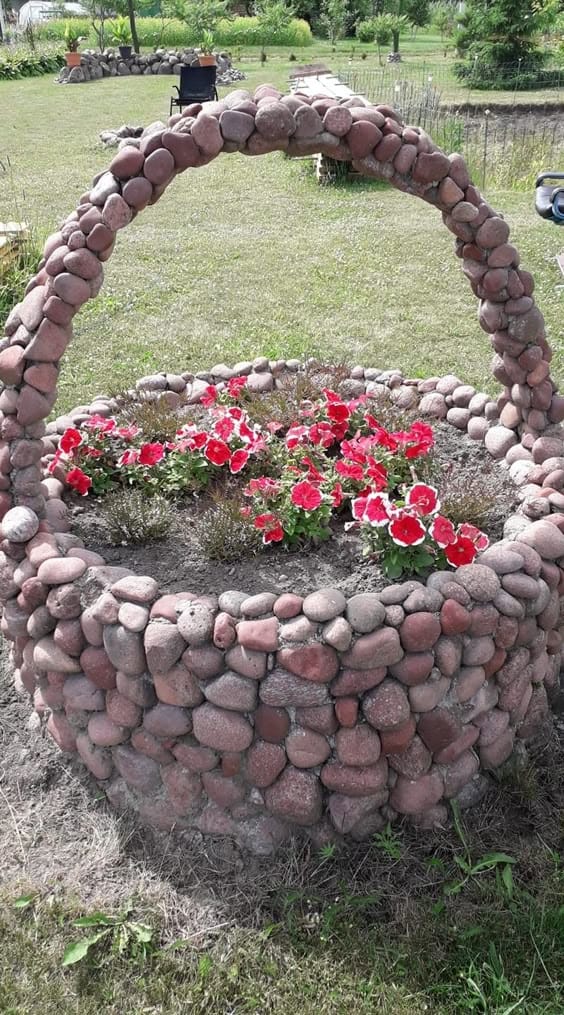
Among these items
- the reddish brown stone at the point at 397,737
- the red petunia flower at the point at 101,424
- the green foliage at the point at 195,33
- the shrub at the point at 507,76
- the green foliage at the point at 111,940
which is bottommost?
the green foliage at the point at 111,940

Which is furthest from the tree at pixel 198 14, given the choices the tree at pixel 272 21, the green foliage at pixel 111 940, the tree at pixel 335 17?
the green foliage at pixel 111 940

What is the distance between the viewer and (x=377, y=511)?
93.4 inches

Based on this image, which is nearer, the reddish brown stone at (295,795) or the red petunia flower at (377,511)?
the reddish brown stone at (295,795)

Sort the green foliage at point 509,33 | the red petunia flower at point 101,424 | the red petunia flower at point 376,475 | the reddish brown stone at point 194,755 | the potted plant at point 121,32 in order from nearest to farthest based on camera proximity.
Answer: the reddish brown stone at point 194,755 → the red petunia flower at point 376,475 → the red petunia flower at point 101,424 → the green foliage at point 509,33 → the potted plant at point 121,32

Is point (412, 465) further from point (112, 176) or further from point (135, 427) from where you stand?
point (112, 176)

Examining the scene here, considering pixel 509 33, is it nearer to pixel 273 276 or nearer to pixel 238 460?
pixel 273 276

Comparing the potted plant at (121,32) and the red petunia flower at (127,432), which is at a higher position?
the potted plant at (121,32)

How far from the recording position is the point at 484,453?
10.7 ft

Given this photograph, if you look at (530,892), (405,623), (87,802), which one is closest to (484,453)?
(405,623)

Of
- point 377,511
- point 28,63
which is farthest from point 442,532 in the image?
point 28,63

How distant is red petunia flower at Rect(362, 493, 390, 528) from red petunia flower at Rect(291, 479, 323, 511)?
9.3 inches

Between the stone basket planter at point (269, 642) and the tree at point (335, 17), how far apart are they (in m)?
38.8

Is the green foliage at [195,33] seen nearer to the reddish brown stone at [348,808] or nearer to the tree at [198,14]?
the tree at [198,14]

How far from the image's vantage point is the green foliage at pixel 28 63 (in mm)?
23609
